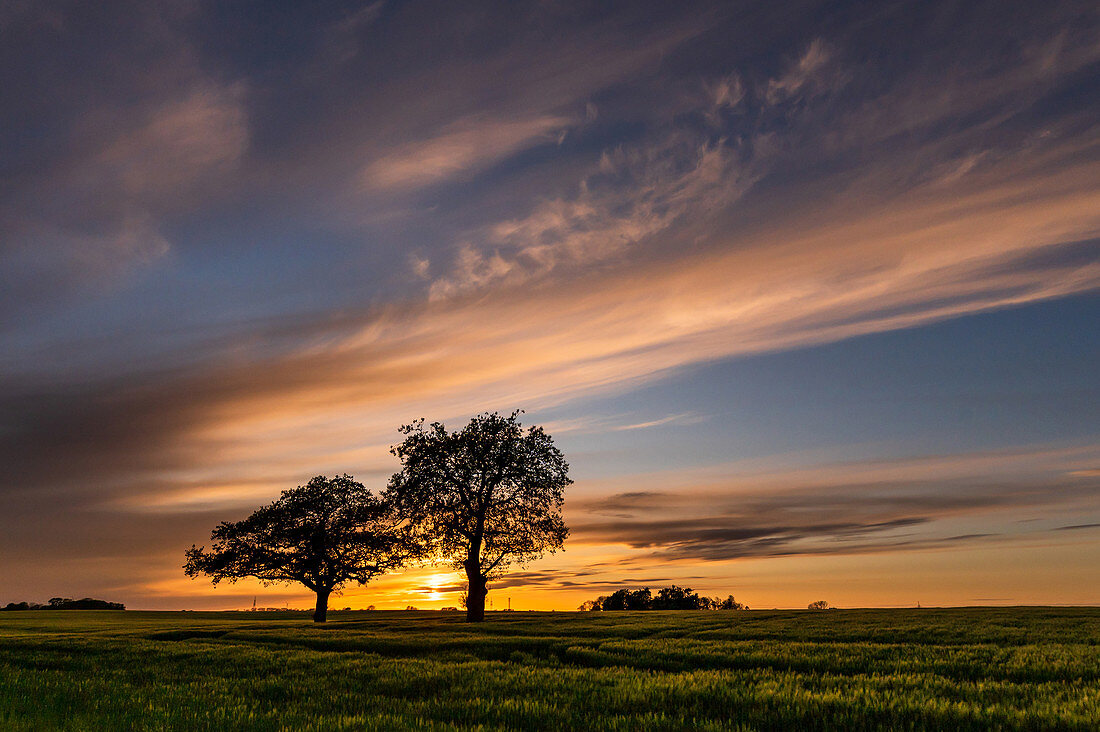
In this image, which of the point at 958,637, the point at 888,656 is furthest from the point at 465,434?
the point at 888,656

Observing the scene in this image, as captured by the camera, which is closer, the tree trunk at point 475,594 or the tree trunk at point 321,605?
the tree trunk at point 475,594

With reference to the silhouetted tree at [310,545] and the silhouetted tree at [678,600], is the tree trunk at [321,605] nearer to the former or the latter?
the silhouetted tree at [310,545]

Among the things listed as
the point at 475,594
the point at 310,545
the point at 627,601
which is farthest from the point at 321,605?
the point at 627,601

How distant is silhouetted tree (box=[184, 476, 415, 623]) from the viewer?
7044 cm

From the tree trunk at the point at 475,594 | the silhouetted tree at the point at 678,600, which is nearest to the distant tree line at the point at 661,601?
the silhouetted tree at the point at 678,600

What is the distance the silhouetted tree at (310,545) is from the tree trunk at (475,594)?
58.3ft

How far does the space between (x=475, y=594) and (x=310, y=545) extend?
26303 mm

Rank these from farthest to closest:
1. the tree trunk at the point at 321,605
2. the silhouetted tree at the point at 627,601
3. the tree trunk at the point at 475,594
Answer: the silhouetted tree at the point at 627,601 → the tree trunk at the point at 321,605 → the tree trunk at the point at 475,594

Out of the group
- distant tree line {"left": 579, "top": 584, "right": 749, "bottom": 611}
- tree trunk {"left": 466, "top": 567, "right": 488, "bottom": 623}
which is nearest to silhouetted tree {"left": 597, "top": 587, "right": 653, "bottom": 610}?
distant tree line {"left": 579, "top": 584, "right": 749, "bottom": 611}

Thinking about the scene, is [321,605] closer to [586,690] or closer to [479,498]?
[479,498]

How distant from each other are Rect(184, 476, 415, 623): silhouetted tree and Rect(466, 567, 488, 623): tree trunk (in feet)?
58.3

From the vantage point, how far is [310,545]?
70.9 meters

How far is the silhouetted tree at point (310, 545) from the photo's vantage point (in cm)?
7044

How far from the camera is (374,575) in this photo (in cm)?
7200
